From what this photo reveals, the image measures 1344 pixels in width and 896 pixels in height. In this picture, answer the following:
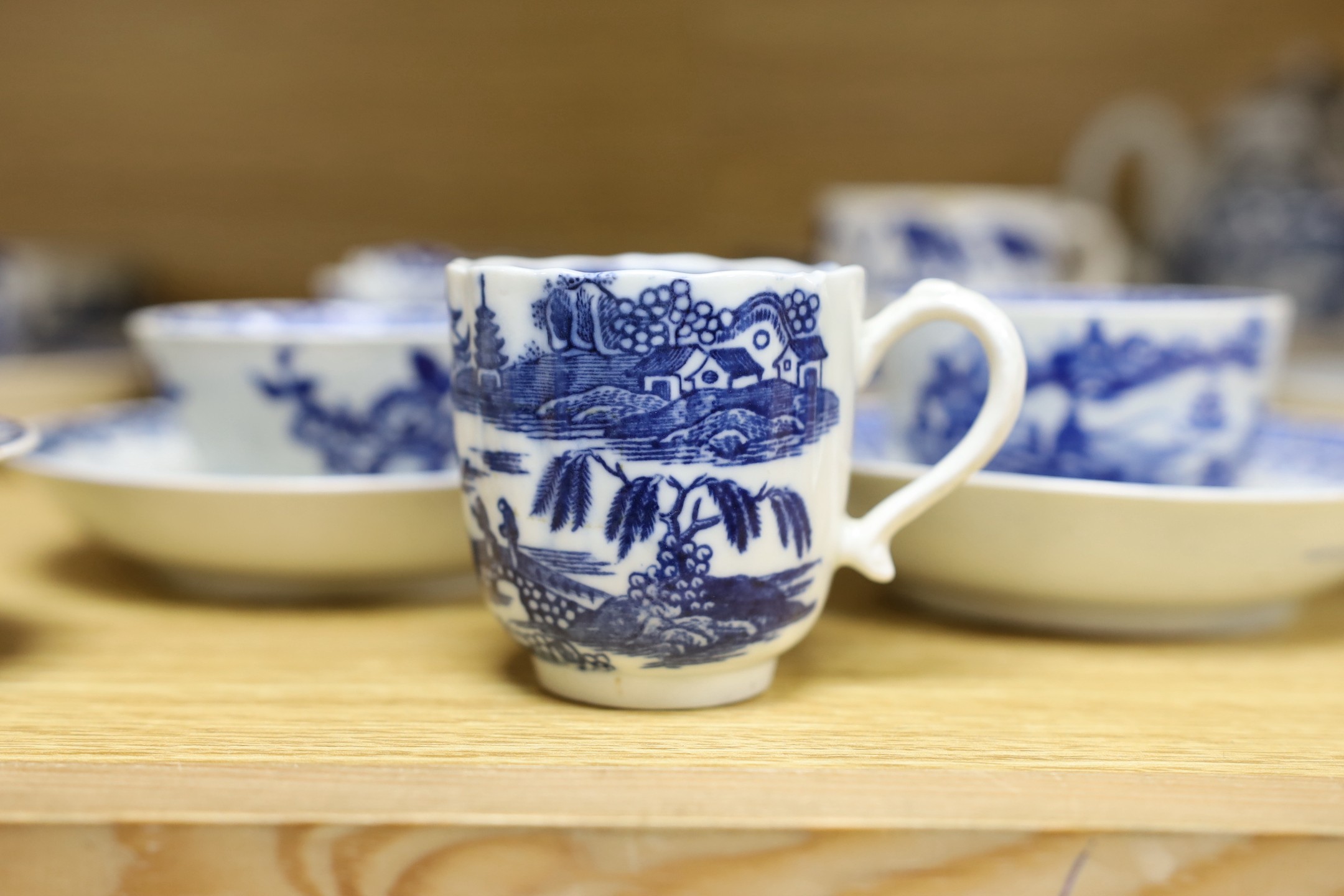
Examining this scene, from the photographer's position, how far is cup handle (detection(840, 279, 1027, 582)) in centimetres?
40

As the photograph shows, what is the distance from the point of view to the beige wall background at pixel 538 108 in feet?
3.36

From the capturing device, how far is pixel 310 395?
54 centimetres

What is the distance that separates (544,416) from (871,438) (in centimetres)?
29

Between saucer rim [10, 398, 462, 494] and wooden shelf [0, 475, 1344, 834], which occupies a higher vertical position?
saucer rim [10, 398, 462, 494]

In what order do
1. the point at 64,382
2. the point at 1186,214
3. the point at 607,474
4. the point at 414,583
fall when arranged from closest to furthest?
1. the point at 607,474
2. the point at 414,583
3. the point at 64,382
4. the point at 1186,214

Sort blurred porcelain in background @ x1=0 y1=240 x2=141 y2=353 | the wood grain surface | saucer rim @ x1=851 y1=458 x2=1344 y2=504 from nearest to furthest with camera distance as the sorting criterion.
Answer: the wood grain surface
saucer rim @ x1=851 y1=458 x2=1344 y2=504
blurred porcelain in background @ x1=0 y1=240 x2=141 y2=353

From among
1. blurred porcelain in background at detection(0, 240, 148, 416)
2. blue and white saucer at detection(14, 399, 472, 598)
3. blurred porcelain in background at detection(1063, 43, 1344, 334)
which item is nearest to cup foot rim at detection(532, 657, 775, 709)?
blue and white saucer at detection(14, 399, 472, 598)

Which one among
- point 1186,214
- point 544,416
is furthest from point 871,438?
point 1186,214

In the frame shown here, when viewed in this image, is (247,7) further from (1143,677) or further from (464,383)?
(1143,677)

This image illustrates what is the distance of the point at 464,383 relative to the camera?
40 cm

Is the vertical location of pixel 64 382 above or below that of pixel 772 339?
below

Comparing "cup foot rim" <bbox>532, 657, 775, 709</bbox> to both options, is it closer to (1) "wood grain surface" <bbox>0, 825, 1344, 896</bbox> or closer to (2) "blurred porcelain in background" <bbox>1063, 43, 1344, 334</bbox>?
(1) "wood grain surface" <bbox>0, 825, 1344, 896</bbox>

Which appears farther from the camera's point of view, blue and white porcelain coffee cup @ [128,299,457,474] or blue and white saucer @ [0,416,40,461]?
blue and white porcelain coffee cup @ [128,299,457,474]

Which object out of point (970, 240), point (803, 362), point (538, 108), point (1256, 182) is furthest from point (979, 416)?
point (538, 108)
